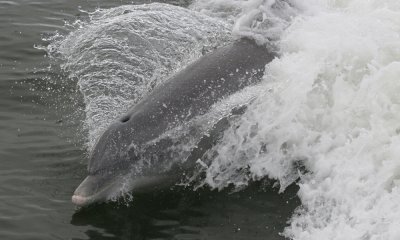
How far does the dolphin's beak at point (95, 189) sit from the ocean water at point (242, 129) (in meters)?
0.15

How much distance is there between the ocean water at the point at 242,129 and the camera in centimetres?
755

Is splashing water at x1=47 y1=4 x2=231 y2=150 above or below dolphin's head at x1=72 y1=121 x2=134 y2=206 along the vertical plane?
above

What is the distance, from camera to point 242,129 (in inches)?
348

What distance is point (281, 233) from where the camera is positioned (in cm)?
746

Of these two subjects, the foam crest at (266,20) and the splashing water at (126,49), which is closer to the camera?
the splashing water at (126,49)

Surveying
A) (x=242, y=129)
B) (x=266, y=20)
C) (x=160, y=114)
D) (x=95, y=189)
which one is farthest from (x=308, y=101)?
(x=95, y=189)

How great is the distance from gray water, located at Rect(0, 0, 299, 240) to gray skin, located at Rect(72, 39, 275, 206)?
0.84ft

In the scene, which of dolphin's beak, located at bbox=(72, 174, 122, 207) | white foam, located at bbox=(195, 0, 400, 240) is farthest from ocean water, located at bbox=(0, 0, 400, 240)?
dolphin's beak, located at bbox=(72, 174, 122, 207)

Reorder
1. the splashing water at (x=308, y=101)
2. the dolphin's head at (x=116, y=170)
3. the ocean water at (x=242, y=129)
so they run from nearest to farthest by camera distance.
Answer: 1. the ocean water at (x=242, y=129)
2. the dolphin's head at (x=116, y=170)
3. the splashing water at (x=308, y=101)

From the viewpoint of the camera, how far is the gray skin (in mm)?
7766

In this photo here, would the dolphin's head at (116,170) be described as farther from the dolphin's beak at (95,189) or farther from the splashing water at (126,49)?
the splashing water at (126,49)

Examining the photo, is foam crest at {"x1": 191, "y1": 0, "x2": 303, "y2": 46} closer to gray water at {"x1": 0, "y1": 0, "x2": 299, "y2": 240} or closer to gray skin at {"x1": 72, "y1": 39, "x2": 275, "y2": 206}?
gray skin at {"x1": 72, "y1": 39, "x2": 275, "y2": 206}

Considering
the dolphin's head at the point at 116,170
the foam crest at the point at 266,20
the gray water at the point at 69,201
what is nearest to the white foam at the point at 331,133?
the foam crest at the point at 266,20

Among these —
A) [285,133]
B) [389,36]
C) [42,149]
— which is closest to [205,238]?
[285,133]
